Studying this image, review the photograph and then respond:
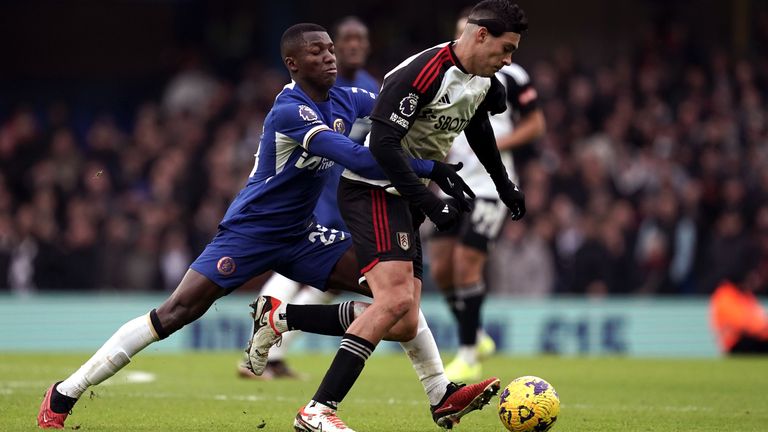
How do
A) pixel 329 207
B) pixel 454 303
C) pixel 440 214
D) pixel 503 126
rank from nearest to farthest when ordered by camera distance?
pixel 440 214, pixel 329 207, pixel 503 126, pixel 454 303

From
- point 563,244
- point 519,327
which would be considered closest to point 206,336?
point 519,327

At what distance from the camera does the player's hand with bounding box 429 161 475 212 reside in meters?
6.54

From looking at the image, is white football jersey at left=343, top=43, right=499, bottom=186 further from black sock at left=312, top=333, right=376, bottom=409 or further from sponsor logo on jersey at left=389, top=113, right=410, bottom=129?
black sock at left=312, top=333, right=376, bottom=409

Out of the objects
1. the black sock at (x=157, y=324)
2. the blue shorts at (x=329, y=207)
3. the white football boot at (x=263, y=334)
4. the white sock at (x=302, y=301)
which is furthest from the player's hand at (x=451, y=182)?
the white sock at (x=302, y=301)

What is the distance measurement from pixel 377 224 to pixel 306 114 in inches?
27.9

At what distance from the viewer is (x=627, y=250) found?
16719 millimetres

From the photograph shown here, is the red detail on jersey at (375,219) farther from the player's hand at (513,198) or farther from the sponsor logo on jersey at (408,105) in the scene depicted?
the player's hand at (513,198)

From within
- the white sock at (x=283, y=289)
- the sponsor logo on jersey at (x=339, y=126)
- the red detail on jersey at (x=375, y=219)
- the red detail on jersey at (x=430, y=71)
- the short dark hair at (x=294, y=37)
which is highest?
the short dark hair at (x=294, y=37)

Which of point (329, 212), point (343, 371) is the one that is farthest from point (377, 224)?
point (329, 212)

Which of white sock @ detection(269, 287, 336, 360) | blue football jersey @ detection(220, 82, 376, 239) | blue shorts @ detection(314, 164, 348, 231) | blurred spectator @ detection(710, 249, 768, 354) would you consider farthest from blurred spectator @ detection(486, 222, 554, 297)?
blue football jersey @ detection(220, 82, 376, 239)

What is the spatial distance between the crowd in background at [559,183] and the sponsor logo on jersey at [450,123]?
900cm

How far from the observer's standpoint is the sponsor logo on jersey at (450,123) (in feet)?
22.4

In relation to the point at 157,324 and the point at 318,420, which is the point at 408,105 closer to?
the point at 318,420

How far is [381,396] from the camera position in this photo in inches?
361
